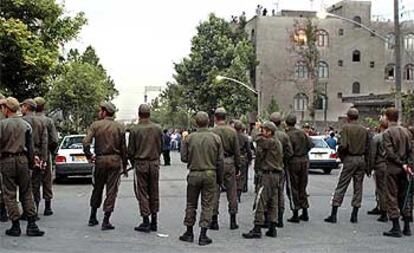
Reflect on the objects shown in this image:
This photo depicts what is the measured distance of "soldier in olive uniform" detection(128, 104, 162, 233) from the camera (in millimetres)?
10828

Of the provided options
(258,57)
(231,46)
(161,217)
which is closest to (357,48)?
(258,57)

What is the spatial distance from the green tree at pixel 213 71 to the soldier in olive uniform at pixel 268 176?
149ft

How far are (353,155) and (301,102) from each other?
56.5 m

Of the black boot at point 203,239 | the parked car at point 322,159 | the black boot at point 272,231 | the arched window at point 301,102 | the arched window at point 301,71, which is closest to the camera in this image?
the black boot at point 203,239

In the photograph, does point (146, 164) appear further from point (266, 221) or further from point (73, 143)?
point (73, 143)

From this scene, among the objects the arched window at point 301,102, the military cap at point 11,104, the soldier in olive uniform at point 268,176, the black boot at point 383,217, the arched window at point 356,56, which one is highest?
the arched window at point 356,56

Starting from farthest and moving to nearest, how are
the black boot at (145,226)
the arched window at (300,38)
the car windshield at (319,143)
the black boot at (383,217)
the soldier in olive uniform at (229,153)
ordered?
1. the arched window at (300,38)
2. the car windshield at (319,143)
3. the black boot at (383,217)
4. the soldier in olive uniform at (229,153)
5. the black boot at (145,226)

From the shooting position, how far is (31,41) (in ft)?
65.2

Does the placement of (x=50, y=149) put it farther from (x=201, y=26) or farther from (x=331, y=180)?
(x=201, y=26)

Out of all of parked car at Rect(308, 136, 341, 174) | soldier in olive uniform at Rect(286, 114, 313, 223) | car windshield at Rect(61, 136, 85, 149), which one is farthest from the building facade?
soldier in olive uniform at Rect(286, 114, 313, 223)

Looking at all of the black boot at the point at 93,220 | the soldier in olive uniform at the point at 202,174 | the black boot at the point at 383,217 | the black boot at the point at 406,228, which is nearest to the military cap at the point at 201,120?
the soldier in olive uniform at the point at 202,174

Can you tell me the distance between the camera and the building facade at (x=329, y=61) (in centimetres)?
6656

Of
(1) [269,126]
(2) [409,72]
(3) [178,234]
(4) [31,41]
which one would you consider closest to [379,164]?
(1) [269,126]

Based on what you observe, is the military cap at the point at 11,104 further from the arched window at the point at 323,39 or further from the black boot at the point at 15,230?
the arched window at the point at 323,39
